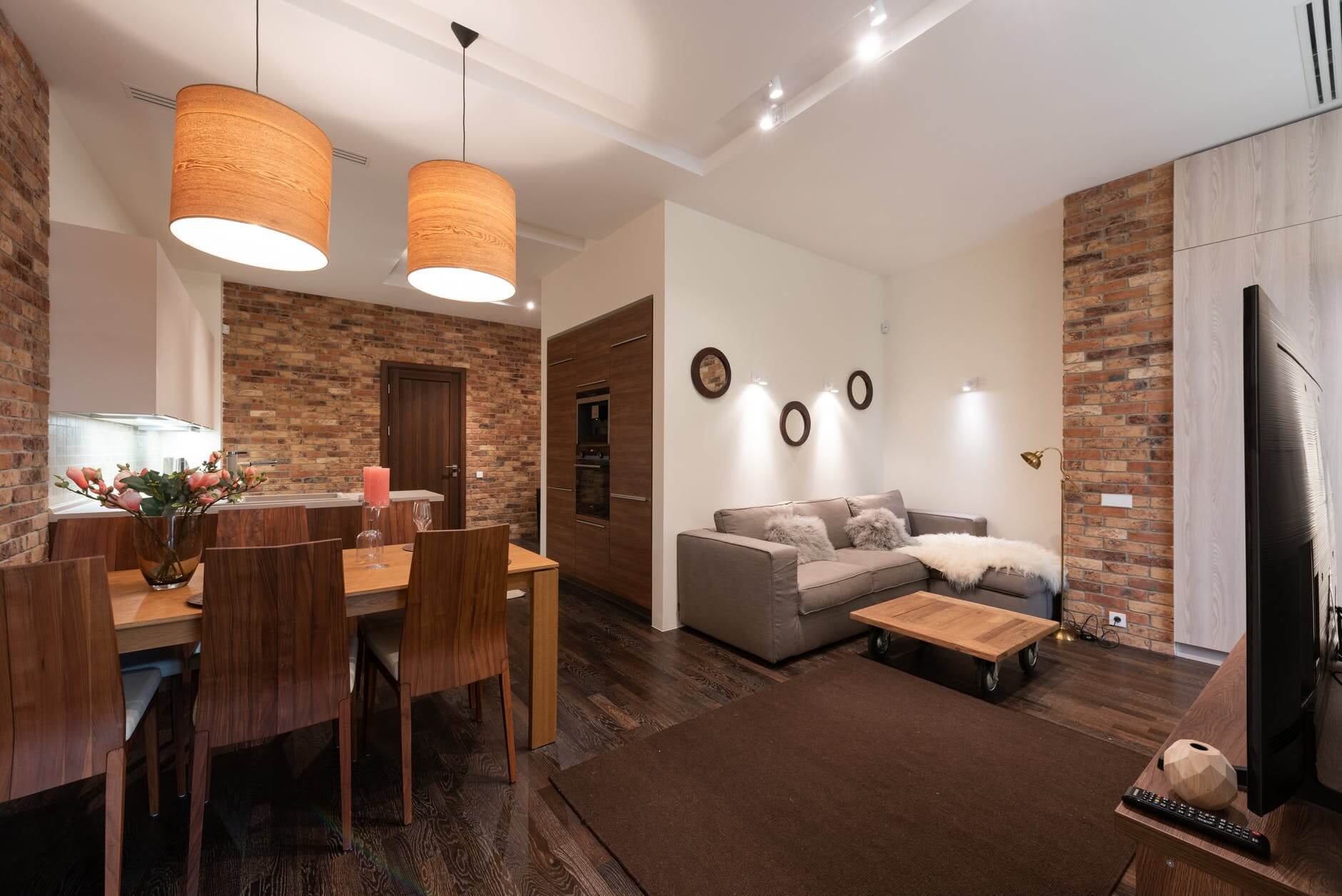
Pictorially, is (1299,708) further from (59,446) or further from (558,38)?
(59,446)

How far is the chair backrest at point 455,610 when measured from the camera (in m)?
1.86

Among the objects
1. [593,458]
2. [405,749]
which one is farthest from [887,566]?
[405,749]

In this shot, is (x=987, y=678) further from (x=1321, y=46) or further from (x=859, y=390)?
(x=1321, y=46)

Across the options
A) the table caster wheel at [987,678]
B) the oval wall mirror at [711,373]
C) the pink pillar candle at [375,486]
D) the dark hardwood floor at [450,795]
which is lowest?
the dark hardwood floor at [450,795]

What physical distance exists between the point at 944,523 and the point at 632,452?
2805 millimetres

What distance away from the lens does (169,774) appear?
206cm

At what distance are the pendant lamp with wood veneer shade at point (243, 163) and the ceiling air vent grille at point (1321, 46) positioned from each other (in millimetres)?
3753

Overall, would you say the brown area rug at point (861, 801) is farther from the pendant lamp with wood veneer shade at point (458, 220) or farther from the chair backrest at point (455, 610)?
the pendant lamp with wood veneer shade at point (458, 220)

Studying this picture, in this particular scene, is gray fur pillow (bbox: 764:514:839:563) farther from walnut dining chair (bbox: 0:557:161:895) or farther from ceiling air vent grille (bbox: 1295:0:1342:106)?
ceiling air vent grille (bbox: 1295:0:1342:106)

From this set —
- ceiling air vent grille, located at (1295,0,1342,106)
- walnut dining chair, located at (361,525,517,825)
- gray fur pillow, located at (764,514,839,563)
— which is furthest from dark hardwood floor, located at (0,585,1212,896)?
ceiling air vent grille, located at (1295,0,1342,106)


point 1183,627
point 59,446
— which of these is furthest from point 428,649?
point 1183,627

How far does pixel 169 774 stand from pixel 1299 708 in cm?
318

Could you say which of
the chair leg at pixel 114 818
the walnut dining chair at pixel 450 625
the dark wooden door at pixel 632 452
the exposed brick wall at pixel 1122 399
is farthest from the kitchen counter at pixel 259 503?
the exposed brick wall at pixel 1122 399

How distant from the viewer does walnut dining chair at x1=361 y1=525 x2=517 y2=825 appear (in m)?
1.85
